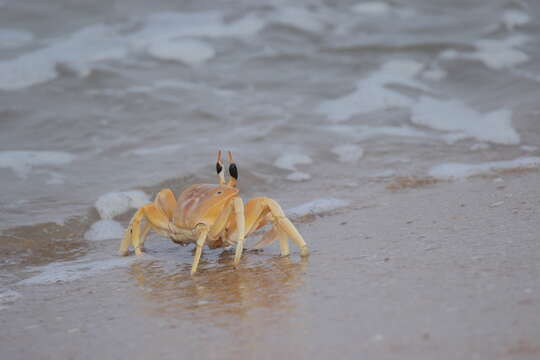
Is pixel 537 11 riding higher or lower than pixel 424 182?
higher

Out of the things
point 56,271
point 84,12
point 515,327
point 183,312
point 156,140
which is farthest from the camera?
point 84,12

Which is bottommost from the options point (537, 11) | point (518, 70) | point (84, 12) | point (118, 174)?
point (118, 174)

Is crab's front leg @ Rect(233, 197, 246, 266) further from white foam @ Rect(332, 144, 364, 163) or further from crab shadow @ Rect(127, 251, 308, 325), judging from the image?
white foam @ Rect(332, 144, 364, 163)

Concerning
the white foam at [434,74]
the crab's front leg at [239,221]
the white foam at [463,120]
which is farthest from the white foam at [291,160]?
the white foam at [434,74]

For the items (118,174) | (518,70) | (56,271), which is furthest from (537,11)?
(56,271)

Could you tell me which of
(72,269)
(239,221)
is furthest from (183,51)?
(239,221)

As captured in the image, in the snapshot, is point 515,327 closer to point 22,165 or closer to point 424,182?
point 424,182

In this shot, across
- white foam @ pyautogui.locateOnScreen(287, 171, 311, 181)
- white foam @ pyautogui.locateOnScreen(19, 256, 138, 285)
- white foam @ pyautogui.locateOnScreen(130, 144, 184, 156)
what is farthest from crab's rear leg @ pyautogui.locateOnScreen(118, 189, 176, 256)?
white foam @ pyautogui.locateOnScreen(130, 144, 184, 156)
